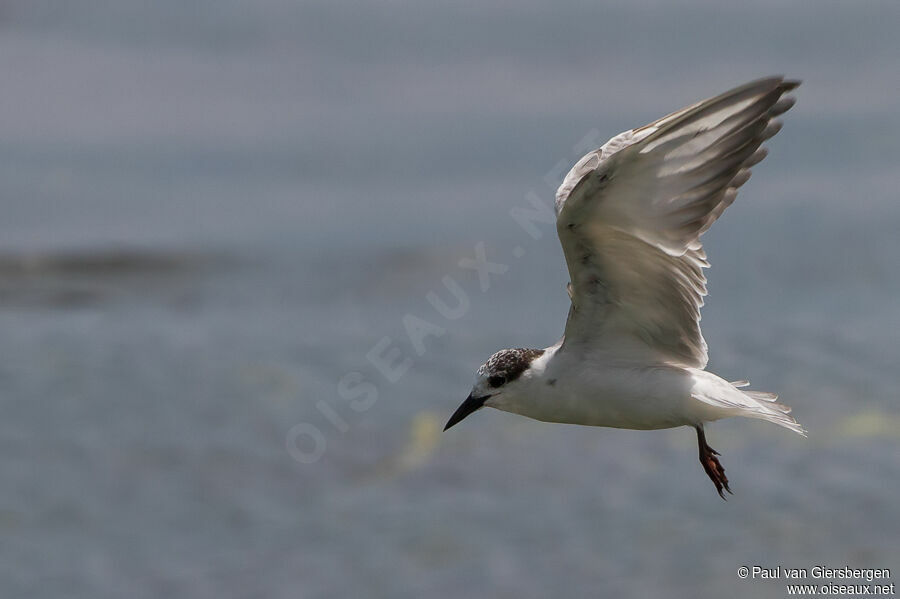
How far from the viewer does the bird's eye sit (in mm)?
8469

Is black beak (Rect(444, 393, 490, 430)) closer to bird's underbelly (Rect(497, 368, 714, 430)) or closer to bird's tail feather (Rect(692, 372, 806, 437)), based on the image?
bird's underbelly (Rect(497, 368, 714, 430))

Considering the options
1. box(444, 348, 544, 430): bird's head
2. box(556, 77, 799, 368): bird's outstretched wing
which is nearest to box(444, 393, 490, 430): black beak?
box(444, 348, 544, 430): bird's head

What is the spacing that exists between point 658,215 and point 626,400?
1215 mm

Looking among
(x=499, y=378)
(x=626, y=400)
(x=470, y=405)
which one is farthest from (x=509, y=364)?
(x=626, y=400)

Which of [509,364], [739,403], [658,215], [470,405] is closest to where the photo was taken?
[658,215]

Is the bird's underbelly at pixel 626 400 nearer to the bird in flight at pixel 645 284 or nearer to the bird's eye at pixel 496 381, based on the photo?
the bird in flight at pixel 645 284

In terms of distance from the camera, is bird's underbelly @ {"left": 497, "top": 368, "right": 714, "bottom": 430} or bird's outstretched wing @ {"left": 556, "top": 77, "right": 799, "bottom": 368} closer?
bird's outstretched wing @ {"left": 556, "top": 77, "right": 799, "bottom": 368}

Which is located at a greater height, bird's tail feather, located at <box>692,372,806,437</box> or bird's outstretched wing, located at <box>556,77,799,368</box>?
bird's outstretched wing, located at <box>556,77,799,368</box>

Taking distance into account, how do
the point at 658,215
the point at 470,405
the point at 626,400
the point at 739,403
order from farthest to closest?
the point at 470,405 < the point at 626,400 < the point at 739,403 < the point at 658,215

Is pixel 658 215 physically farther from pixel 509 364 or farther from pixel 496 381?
pixel 496 381

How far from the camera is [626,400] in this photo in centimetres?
812

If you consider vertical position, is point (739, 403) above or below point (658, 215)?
below

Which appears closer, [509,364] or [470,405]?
[509,364]

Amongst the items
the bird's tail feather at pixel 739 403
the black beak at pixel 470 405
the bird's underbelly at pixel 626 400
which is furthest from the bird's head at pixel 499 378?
the bird's tail feather at pixel 739 403
